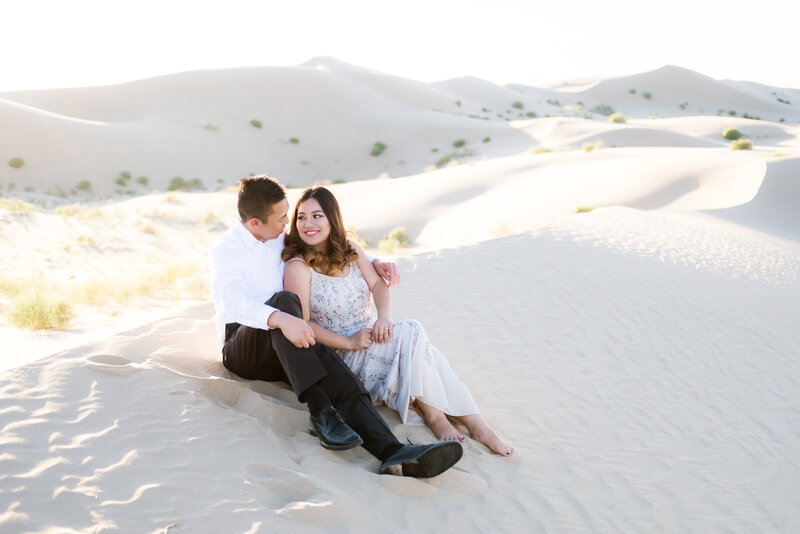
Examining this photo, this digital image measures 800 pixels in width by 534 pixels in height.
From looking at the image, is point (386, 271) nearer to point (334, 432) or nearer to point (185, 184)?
point (334, 432)

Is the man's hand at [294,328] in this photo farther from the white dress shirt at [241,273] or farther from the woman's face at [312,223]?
the woman's face at [312,223]

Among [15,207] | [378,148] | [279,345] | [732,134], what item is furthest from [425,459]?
[732,134]

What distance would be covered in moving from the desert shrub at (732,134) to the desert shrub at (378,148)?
19106 mm

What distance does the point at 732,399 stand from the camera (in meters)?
5.95

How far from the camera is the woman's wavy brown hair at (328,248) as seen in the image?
14.0 feet

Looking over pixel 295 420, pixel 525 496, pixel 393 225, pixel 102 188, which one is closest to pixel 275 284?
pixel 295 420

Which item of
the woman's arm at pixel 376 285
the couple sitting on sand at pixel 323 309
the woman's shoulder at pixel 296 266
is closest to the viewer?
the couple sitting on sand at pixel 323 309

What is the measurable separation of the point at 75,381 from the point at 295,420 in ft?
4.58

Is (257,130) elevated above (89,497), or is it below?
above

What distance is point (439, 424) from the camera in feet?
13.9

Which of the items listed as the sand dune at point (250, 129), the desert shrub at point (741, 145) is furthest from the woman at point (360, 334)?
the sand dune at point (250, 129)

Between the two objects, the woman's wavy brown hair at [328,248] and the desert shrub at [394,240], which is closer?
the woman's wavy brown hair at [328,248]

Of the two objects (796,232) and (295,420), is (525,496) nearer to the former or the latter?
(295,420)

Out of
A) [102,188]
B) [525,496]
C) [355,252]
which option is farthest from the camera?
[102,188]
